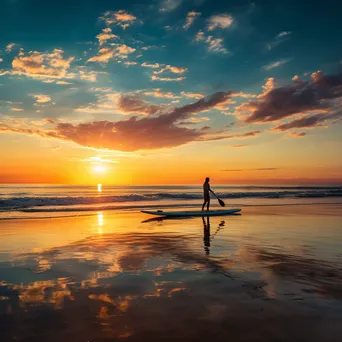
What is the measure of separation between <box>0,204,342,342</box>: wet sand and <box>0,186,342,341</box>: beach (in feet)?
0.06

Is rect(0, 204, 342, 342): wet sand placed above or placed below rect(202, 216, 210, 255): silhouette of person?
above

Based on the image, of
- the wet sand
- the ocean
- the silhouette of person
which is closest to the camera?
the wet sand

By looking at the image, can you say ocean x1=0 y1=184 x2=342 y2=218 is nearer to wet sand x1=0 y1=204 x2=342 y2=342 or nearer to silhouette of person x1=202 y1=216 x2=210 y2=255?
silhouette of person x1=202 y1=216 x2=210 y2=255

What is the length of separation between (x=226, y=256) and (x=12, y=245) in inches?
319

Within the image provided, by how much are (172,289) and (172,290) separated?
7 centimetres

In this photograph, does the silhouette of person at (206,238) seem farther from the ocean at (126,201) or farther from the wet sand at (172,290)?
the ocean at (126,201)

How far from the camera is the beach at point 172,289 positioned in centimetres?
493

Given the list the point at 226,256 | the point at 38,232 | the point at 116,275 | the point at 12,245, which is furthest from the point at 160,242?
the point at 38,232

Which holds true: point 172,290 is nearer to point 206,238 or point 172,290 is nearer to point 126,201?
point 206,238

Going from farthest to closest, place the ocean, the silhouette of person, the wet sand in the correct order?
the ocean < the silhouette of person < the wet sand

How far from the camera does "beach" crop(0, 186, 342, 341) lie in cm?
493

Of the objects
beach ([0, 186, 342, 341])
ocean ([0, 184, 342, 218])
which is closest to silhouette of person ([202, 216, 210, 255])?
beach ([0, 186, 342, 341])

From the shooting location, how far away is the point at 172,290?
22.2 feet

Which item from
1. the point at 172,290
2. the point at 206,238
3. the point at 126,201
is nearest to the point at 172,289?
the point at 172,290
